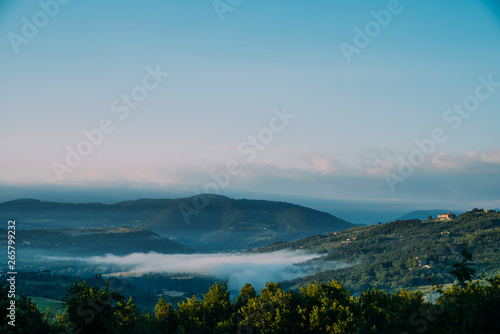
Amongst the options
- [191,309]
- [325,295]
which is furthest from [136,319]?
[325,295]

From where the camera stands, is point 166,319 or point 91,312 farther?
point 166,319

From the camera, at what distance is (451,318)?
3388cm

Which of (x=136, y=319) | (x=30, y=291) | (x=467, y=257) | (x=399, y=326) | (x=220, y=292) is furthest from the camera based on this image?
(x=30, y=291)

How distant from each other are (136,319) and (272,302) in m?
17.4

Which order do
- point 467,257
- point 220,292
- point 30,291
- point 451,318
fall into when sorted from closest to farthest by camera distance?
point 467,257, point 451,318, point 220,292, point 30,291

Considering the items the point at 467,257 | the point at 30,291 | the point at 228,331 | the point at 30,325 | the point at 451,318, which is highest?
the point at 467,257

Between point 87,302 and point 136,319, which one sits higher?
point 87,302

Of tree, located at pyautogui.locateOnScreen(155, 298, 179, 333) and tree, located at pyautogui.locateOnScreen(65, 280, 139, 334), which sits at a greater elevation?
tree, located at pyautogui.locateOnScreen(65, 280, 139, 334)

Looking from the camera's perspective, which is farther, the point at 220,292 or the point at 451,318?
the point at 220,292

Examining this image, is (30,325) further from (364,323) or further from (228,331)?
(364,323)

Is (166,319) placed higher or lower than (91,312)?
lower

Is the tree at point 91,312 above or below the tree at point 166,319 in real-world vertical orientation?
above

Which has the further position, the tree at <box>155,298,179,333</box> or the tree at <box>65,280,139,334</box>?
the tree at <box>155,298,179,333</box>

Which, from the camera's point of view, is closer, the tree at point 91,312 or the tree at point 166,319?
the tree at point 91,312
